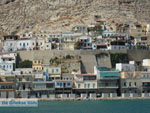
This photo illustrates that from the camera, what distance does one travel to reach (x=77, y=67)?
83.8 meters

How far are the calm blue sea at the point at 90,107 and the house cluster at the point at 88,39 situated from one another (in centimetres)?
2128

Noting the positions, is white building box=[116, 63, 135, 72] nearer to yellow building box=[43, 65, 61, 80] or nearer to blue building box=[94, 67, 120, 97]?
blue building box=[94, 67, 120, 97]

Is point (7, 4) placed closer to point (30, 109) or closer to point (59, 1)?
point (59, 1)

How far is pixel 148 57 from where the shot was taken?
8875cm

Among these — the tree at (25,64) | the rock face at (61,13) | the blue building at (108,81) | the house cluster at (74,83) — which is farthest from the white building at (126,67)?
the rock face at (61,13)

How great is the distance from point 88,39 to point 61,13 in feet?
78.4

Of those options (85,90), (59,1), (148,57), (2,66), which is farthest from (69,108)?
(59,1)

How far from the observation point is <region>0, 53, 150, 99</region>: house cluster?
73.3 meters

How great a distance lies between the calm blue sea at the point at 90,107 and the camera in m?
59.3

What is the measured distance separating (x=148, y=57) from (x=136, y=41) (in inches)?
273

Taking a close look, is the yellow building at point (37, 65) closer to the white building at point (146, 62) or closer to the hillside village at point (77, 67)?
the hillside village at point (77, 67)

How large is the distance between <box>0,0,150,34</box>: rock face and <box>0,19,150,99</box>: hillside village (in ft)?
23.8

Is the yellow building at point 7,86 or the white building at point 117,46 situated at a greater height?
the white building at point 117,46

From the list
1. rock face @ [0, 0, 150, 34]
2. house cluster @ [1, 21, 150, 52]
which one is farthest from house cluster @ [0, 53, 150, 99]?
rock face @ [0, 0, 150, 34]
